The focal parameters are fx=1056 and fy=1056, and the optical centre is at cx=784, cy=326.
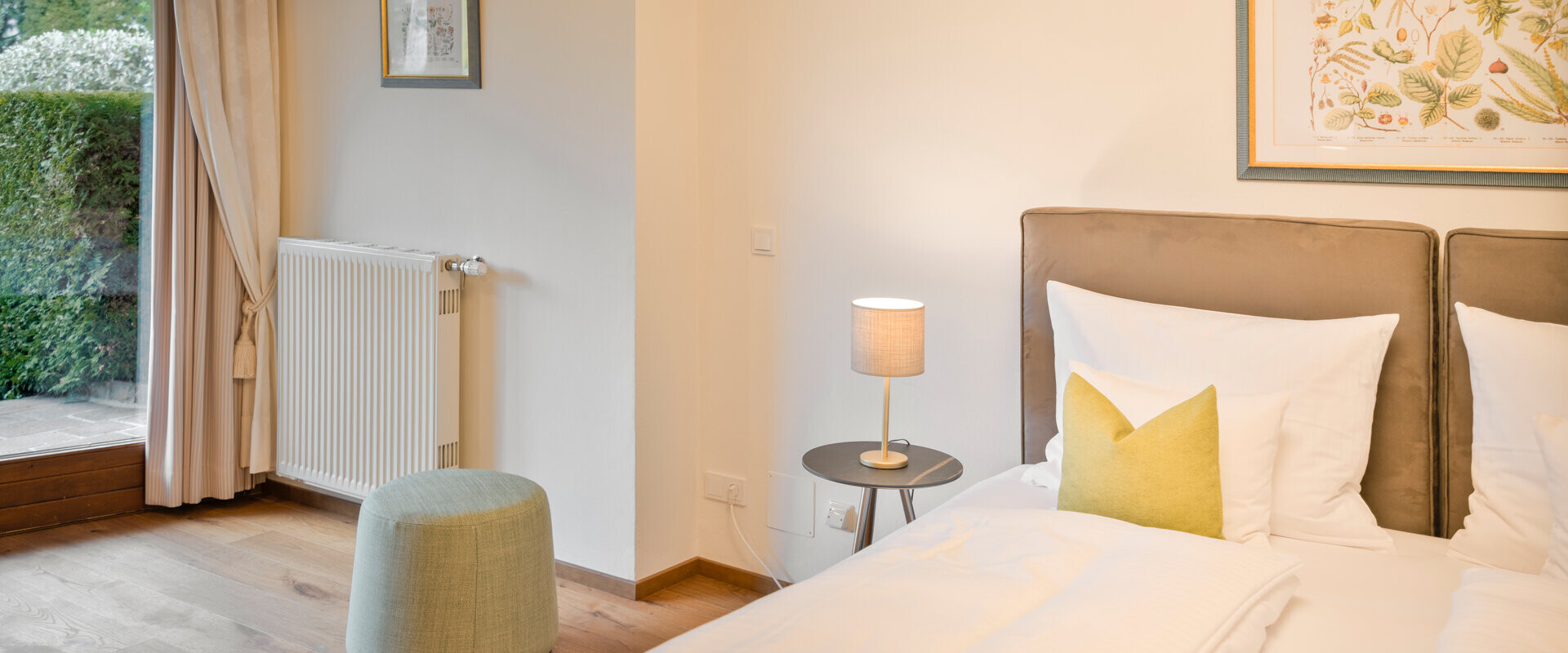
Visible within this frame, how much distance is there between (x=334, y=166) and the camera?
3598 mm

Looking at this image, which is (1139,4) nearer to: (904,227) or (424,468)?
(904,227)

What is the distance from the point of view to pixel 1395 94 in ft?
6.80

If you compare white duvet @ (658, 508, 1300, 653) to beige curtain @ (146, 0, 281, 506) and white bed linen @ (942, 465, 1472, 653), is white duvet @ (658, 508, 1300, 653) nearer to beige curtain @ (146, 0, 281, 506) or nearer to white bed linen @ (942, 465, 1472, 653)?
white bed linen @ (942, 465, 1472, 653)

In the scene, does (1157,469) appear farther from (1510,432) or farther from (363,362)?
(363,362)

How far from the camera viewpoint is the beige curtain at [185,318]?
3.55 meters

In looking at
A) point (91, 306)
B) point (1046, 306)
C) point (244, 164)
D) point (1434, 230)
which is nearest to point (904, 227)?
point (1046, 306)

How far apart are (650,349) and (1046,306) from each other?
1105mm

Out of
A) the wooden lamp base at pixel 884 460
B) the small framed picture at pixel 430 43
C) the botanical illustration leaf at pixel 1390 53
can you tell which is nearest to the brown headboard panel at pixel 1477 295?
the botanical illustration leaf at pixel 1390 53

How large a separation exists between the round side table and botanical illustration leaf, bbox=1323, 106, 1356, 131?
3.44 ft

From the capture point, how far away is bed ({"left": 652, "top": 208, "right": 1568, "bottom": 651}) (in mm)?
1421

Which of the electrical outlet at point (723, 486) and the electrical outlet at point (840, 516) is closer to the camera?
the electrical outlet at point (840, 516)

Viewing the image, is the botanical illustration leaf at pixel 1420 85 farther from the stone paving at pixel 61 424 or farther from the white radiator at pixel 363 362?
the stone paving at pixel 61 424

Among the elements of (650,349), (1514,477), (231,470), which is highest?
(650,349)

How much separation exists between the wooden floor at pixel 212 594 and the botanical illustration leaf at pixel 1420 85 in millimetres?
2030
